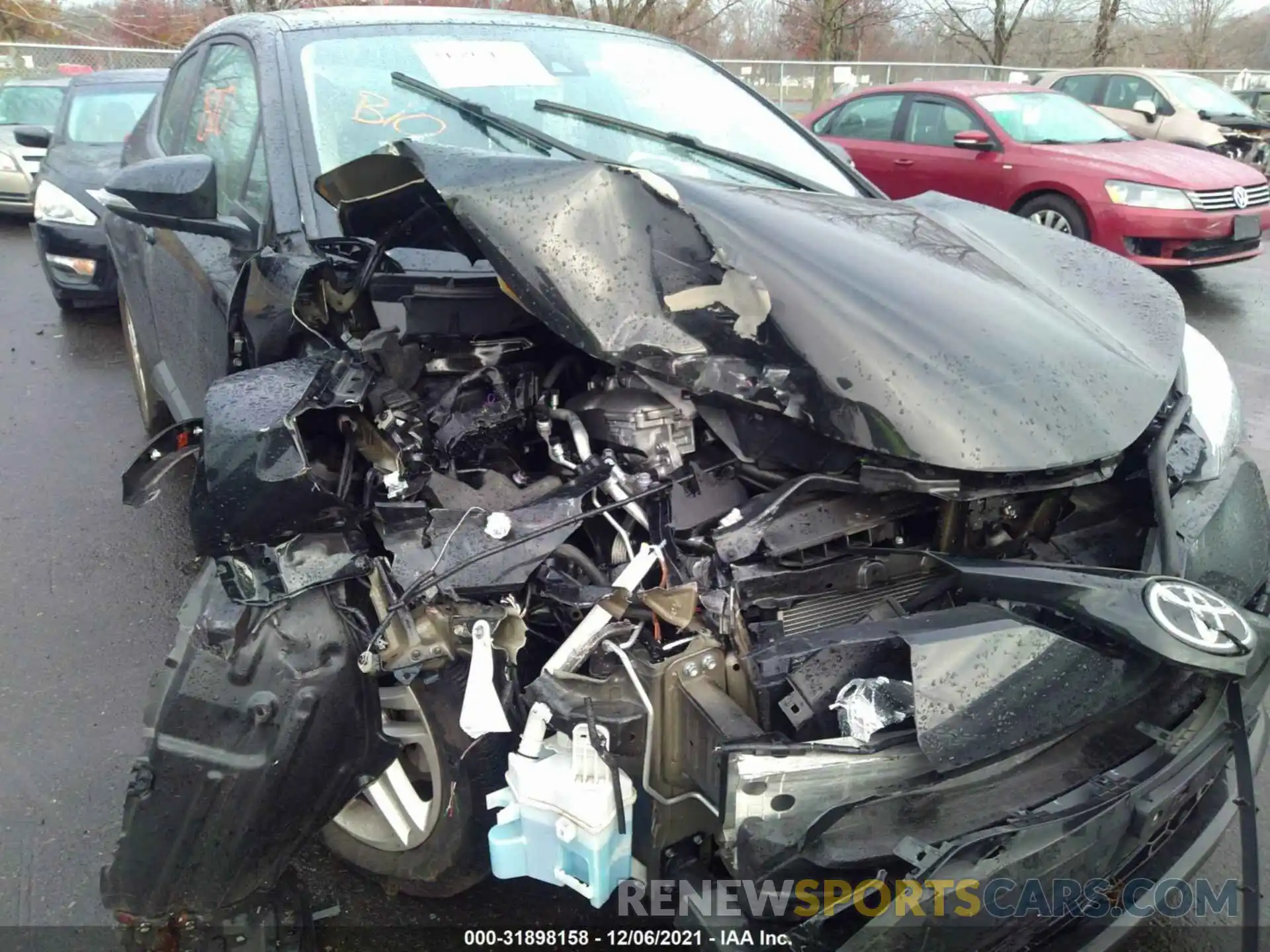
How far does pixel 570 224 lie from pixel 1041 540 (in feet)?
4.09

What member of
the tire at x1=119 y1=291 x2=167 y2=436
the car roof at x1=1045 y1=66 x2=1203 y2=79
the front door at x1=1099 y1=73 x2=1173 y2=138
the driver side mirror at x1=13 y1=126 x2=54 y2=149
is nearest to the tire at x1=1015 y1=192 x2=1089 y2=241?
the front door at x1=1099 y1=73 x2=1173 y2=138

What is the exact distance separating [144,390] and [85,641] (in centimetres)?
167

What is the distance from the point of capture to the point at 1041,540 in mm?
2064

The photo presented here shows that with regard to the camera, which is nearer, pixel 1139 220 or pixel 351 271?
pixel 351 271

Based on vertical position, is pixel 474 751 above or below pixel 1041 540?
below

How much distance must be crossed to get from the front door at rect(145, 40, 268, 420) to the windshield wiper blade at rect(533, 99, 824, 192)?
93 cm

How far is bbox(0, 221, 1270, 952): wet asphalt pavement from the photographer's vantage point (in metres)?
2.27

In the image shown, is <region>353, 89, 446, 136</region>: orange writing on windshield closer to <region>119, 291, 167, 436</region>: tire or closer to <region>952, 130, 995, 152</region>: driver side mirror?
<region>119, 291, 167, 436</region>: tire

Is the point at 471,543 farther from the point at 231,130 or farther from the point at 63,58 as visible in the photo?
the point at 63,58

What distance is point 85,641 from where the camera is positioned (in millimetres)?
3283

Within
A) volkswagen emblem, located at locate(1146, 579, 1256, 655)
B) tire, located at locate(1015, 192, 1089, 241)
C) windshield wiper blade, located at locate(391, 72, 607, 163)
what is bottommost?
tire, located at locate(1015, 192, 1089, 241)

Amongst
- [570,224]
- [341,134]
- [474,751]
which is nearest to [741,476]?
[570,224]

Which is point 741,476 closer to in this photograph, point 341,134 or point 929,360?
point 929,360

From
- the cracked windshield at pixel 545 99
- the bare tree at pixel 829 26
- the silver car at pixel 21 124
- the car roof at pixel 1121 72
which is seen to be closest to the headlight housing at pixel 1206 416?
the cracked windshield at pixel 545 99
